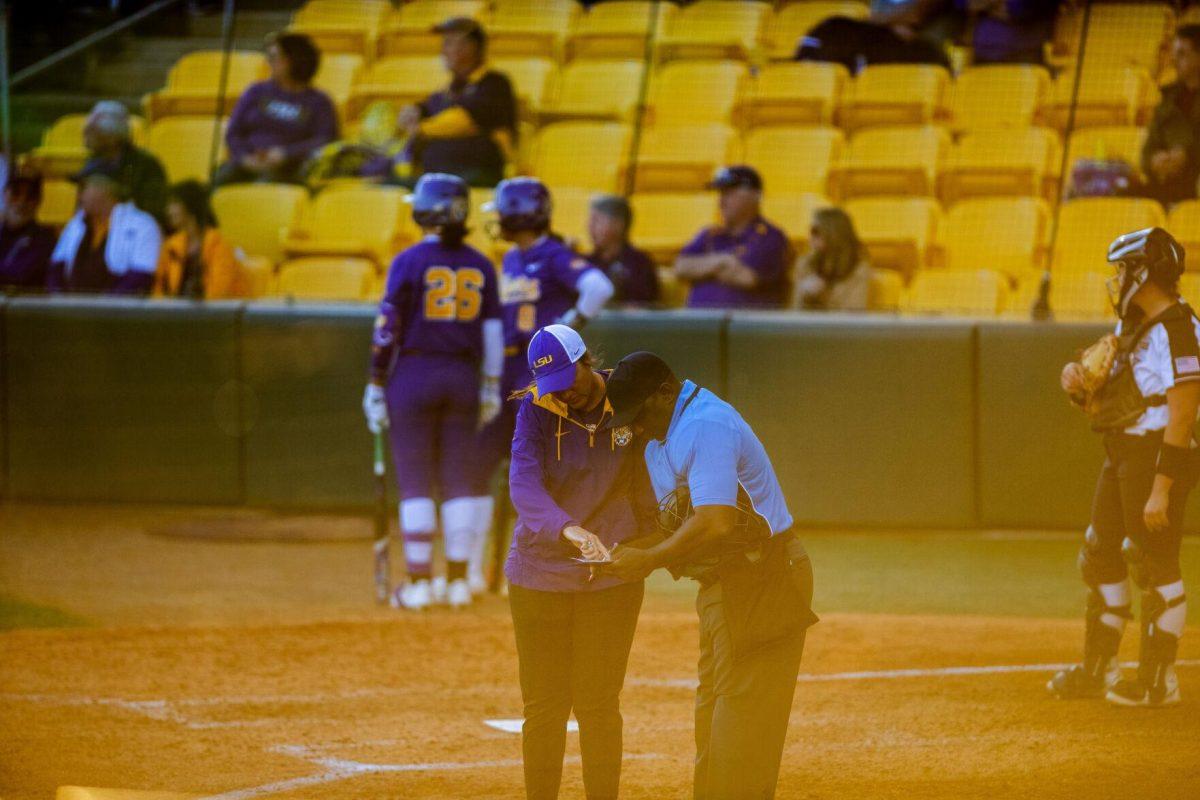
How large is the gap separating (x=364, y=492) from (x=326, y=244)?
7.07 feet

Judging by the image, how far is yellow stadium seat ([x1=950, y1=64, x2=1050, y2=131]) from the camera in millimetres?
11945

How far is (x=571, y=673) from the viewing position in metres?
5.00

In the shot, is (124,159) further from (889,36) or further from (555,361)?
(555,361)

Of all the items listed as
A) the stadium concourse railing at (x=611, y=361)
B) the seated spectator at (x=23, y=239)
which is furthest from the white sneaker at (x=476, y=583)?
the seated spectator at (x=23, y=239)

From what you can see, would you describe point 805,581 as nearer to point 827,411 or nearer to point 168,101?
point 827,411

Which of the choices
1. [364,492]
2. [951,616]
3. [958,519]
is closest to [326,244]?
[364,492]

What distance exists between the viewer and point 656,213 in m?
12.6

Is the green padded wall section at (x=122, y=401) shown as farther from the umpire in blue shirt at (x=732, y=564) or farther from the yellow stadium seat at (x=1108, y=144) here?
the umpire in blue shirt at (x=732, y=564)

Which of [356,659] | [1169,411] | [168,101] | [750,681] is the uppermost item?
[168,101]

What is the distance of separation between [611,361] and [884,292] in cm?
192

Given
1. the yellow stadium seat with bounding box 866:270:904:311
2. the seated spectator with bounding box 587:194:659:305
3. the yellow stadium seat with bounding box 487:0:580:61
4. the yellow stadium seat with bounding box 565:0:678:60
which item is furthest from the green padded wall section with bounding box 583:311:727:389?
the yellow stadium seat with bounding box 487:0:580:61

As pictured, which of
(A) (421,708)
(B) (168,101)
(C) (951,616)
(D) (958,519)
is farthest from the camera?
(B) (168,101)

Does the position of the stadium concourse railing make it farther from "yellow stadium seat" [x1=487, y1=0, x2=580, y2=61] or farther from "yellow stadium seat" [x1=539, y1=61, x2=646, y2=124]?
"yellow stadium seat" [x1=487, y1=0, x2=580, y2=61]

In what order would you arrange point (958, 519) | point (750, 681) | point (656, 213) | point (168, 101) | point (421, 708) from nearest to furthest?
1. point (750, 681)
2. point (421, 708)
3. point (958, 519)
4. point (656, 213)
5. point (168, 101)
